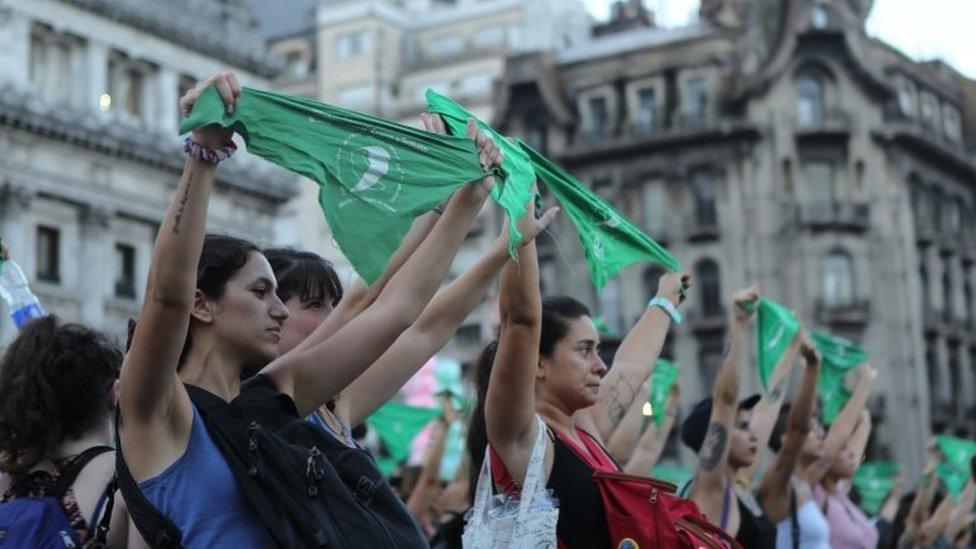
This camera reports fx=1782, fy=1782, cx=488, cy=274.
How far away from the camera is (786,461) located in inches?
394

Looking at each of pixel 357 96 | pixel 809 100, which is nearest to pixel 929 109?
pixel 809 100

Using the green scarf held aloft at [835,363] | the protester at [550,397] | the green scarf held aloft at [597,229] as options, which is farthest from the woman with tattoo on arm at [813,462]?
the protester at [550,397]

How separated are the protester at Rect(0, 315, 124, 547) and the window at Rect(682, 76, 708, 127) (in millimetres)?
55579

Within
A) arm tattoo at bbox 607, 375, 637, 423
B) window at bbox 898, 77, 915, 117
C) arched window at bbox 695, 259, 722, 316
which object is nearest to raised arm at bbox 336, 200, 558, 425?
arm tattoo at bbox 607, 375, 637, 423

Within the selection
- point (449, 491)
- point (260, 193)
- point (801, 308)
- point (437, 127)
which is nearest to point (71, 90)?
point (260, 193)

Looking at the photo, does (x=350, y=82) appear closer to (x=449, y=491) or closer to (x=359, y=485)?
(x=449, y=491)

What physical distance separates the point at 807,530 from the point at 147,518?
6048 mm

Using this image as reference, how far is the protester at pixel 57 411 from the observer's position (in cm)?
595

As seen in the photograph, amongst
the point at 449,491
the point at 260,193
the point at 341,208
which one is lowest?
the point at 449,491

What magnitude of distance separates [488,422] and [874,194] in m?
54.9

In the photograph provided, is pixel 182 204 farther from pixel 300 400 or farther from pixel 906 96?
pixel 906 96

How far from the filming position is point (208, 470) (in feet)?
16.0

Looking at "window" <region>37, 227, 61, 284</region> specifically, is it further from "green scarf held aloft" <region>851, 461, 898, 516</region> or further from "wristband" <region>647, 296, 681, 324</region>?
"wristband" <region>647, 296, 681, 324</region>

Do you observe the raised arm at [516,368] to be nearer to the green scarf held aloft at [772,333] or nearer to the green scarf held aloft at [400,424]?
the green scarf held aloft at [772,333]
